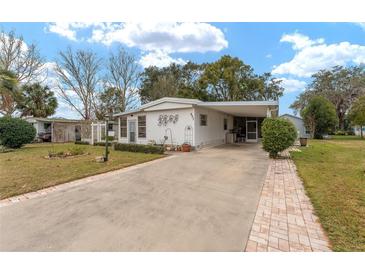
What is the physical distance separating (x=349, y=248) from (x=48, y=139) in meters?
23.6

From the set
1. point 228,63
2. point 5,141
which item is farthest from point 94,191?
point 228,63

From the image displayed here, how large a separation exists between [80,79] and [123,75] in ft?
16.1

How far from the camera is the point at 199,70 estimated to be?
2819 centimetres

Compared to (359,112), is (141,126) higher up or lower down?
lower down

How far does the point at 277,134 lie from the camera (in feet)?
27.1

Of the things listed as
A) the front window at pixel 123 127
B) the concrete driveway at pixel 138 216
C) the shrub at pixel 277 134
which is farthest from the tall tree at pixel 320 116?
the concrete driveway at pixel 138 216

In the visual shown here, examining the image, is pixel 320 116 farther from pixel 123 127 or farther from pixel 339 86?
pixel 123 127

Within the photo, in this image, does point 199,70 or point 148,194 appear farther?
point 199,70

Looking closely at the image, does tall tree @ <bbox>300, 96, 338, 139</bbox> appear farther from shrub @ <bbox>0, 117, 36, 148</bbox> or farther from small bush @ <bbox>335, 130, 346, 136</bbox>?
shrub @ <bbox>0, 117, 36, 148</bbox>

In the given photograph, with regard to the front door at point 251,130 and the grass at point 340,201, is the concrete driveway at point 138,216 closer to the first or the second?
the grass at point 340,201

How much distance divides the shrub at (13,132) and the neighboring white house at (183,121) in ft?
19.3

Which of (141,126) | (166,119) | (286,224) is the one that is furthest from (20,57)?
(286,224)

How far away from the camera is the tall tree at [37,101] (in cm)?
2117
